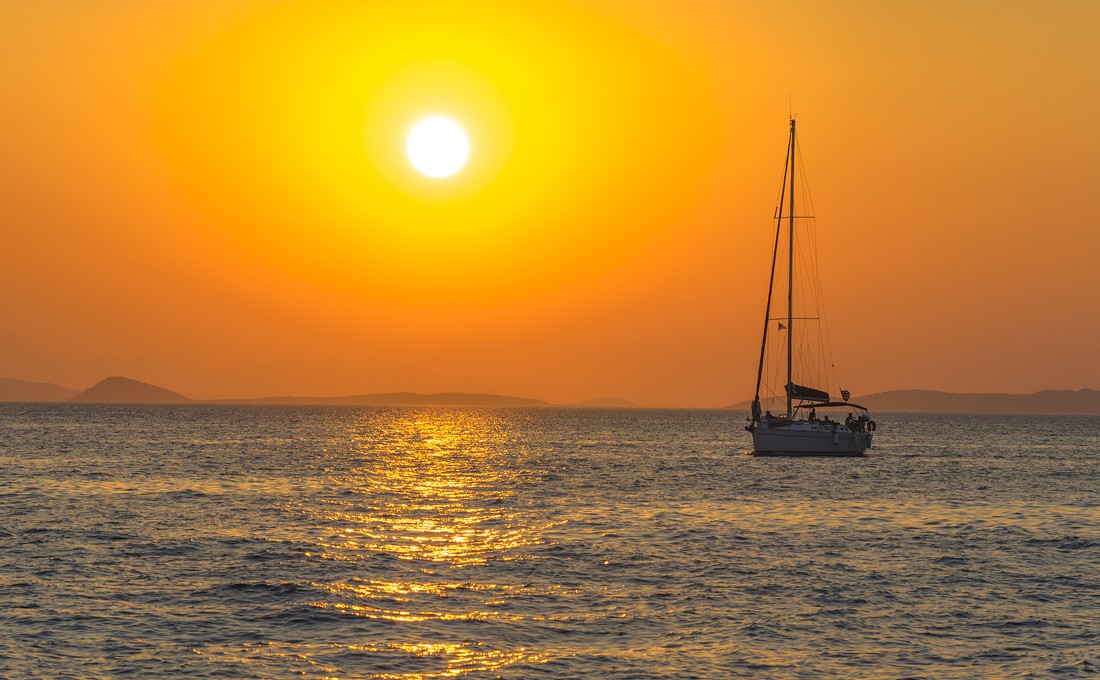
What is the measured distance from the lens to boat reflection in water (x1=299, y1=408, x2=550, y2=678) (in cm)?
2481

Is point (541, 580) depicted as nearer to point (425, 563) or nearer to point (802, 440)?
point (425, 563)

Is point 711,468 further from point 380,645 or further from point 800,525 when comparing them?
point 380,645

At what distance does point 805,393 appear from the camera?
310 ft

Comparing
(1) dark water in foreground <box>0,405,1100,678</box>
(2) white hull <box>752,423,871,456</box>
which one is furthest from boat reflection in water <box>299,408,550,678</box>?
(2) white hull <box>752,423,871,456</box>

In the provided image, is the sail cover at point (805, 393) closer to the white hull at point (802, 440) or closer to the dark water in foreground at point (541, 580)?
the white hull at point (802, 440)

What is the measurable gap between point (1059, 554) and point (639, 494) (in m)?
26.7

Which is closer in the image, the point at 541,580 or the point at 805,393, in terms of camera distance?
the point at 541,580

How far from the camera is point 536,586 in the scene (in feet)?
105

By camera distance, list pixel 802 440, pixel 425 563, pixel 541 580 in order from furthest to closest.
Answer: pixel 802 440 < pixel 425 563 < pixel 541 580

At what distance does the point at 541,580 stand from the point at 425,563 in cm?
511

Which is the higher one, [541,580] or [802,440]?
[802,440]

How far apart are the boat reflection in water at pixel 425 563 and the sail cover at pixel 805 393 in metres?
30.1

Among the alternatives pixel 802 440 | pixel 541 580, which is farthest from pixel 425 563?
pixel 802 440

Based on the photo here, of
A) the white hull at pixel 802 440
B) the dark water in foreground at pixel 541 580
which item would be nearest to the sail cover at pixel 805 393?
the white hull at pixel 802 440
